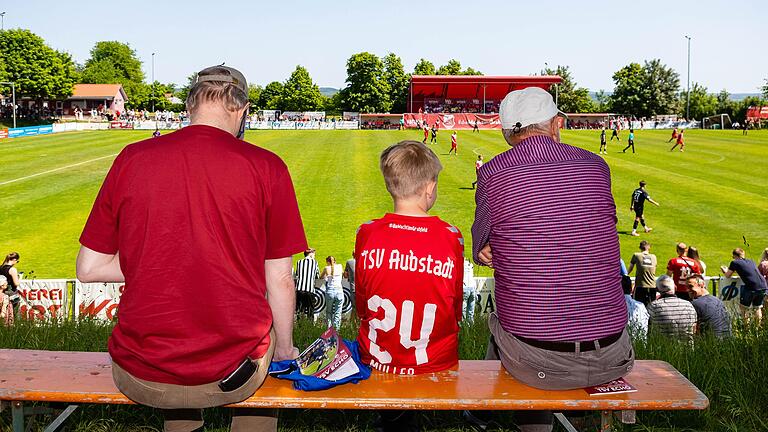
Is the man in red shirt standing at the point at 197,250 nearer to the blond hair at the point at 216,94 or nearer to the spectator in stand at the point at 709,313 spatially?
the blond hair at the point at 216,94

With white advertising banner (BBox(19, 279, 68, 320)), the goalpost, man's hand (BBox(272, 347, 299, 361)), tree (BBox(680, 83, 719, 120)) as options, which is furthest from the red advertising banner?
man's hand (BBox(272, 347, 299, 361))

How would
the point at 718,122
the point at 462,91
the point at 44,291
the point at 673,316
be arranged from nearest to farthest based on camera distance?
1. the point at 673,316
2. the point at 44,291
3. the point at 718,122
4. the point at 462,91

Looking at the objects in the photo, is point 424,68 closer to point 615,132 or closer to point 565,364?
point 615,132

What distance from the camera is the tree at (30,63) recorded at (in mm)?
87875

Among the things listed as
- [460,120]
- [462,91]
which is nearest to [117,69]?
[462,91]

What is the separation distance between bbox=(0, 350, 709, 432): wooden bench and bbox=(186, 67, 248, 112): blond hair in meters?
1.34

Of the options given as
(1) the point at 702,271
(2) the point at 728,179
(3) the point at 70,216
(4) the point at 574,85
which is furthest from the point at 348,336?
(4) the point at 574,85

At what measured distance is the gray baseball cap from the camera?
303 cm

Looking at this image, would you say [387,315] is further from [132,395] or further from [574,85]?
[574,85]

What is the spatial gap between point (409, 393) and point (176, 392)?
3.58 feet

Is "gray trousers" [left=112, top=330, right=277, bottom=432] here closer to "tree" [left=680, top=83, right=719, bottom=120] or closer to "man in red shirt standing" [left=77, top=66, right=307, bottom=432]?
"man in red shirt standing" [left=77, top=66, right=307, bottom=432]

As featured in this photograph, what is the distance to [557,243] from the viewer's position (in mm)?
3293

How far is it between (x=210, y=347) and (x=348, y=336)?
3418mm

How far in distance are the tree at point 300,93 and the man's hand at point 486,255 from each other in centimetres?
12621
